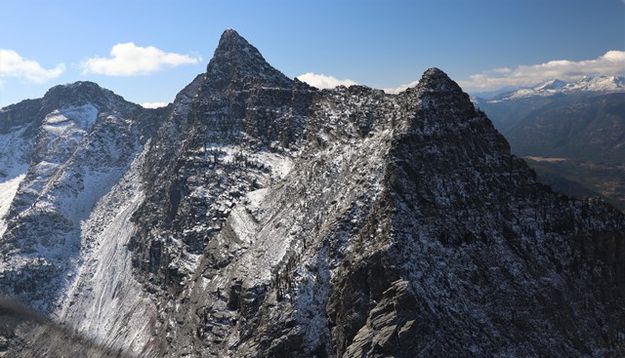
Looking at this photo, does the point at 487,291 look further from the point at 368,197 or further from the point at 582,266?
the point at 368,197

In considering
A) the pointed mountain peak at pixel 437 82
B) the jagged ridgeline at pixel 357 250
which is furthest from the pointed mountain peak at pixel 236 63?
the pointed mountain peak at pixel 437 82

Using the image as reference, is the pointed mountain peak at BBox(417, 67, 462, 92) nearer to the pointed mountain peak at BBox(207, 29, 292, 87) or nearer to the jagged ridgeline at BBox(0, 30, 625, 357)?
the jagged ridgeline at BBox(0, 30, 625, 357)

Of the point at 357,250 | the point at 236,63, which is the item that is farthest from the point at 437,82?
the point at 236,63

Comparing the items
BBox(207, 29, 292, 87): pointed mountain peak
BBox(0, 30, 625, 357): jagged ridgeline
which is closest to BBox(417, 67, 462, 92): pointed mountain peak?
BBox(0, 30, 625, 357): jagged ridgeline

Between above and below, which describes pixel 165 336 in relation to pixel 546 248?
below

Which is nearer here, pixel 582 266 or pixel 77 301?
pixel 582 266

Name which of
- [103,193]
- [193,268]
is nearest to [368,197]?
[193,268]

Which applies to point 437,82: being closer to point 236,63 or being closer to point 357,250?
point 357,250

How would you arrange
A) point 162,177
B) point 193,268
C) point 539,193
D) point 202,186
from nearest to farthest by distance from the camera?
1. point 539,193
2. point 193,268
3. point 202,186
4. point 162,177
